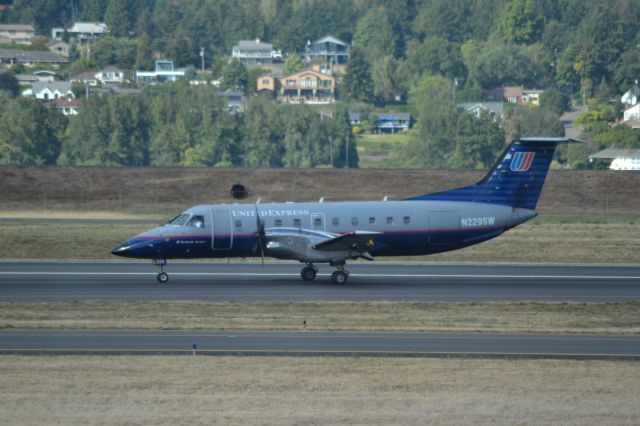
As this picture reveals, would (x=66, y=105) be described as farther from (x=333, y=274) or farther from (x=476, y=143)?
(x=333, y=274)

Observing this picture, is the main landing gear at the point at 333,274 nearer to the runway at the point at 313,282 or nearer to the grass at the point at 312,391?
the runway at the point at 313,282

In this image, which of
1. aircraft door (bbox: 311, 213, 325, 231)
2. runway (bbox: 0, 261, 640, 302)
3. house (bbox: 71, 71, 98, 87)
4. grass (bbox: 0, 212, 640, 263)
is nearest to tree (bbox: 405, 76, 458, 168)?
grass (bbox: 0, 212, 640, 263)

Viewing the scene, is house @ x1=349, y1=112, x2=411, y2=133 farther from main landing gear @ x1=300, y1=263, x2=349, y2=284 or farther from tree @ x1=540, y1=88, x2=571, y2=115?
main landing gear @ x1=300, y1=263, x2=349, y2=284

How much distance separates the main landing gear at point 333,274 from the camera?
41625mm

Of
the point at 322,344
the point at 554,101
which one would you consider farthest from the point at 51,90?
the point at 322,344

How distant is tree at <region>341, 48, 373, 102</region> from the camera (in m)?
180

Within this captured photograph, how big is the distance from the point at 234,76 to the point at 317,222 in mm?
150213

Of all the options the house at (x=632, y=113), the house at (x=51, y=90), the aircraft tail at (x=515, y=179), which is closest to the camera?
the aircraft tail at (x=515, y=179)

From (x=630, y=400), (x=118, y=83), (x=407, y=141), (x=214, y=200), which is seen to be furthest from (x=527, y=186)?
(x=118, y=83)

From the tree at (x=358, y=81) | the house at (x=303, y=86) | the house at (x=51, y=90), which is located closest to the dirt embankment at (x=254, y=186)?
the house at (x=51, y=90)

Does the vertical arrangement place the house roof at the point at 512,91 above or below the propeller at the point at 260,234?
above

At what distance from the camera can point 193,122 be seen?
129 m

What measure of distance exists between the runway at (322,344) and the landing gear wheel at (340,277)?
1055 cm

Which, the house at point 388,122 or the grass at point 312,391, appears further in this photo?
the house at point 388,122
